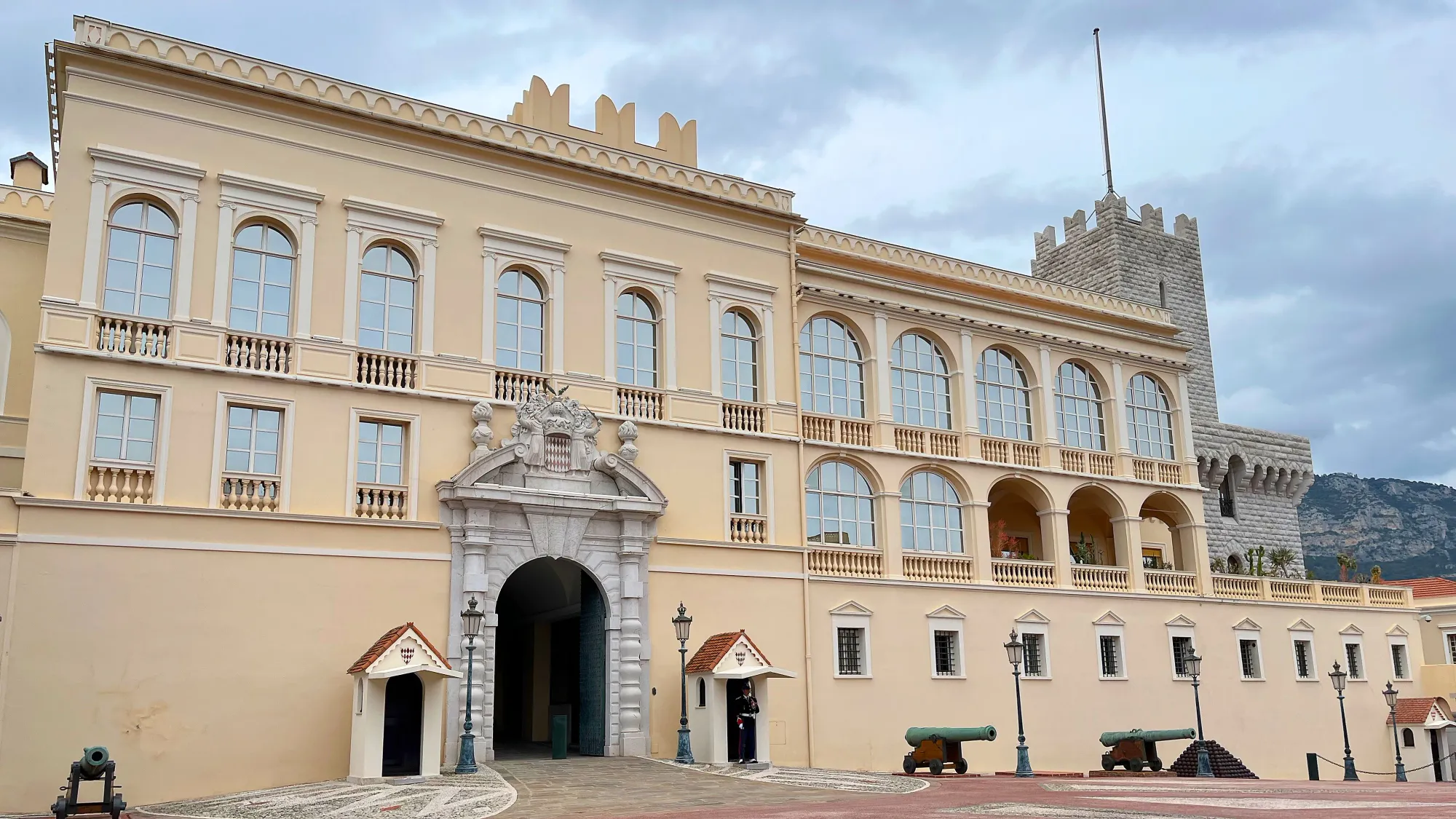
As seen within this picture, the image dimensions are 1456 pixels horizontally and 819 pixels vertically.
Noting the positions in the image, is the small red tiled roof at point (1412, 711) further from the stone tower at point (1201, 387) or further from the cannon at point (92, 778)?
the cannon at point (92, 778)

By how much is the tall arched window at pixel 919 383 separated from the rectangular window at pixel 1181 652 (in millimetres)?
8720

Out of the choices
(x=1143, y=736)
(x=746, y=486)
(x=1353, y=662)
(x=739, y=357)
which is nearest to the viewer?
(x=746, y=486)

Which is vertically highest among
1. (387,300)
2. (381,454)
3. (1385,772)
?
(387,300)

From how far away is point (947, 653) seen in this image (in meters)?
29.0

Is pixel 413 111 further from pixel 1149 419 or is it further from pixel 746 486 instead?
pixel 1149 419

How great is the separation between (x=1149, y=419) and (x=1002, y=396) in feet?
17.7

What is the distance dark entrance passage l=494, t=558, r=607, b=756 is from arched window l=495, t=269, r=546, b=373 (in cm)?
421

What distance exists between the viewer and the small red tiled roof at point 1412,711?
36406 mm

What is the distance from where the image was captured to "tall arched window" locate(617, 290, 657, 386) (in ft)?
84.1

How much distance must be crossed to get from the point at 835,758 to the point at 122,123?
59.4 ft

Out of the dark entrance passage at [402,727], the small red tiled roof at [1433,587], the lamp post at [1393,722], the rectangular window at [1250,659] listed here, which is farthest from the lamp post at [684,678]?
the small red tiled roof at [1433,587]

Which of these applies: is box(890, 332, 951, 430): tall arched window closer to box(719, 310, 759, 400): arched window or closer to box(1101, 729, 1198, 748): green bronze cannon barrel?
box(719, 310, 759, 400): arched window

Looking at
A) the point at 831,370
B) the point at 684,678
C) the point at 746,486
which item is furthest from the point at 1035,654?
the point at 684,678

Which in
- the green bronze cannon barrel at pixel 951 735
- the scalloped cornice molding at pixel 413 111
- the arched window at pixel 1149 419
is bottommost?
the green bronze cannon barrel at pixel 951 735
